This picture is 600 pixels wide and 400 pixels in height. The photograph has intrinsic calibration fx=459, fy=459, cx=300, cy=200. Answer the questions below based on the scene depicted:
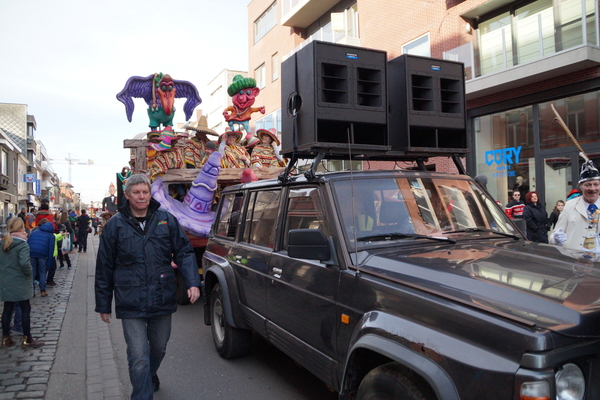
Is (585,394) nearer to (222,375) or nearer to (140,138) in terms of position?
(222,375)

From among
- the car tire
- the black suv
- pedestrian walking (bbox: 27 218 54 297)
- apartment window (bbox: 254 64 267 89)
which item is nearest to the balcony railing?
the black suv

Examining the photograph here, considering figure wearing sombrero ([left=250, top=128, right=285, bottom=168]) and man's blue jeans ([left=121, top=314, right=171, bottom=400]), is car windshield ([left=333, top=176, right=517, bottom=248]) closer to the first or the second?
man's blue jeans ([left=121, top=314, right=171, bottom=400])

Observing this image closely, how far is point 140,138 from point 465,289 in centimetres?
774

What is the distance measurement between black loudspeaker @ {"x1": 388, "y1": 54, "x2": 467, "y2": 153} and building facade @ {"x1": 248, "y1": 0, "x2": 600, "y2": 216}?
8.05m

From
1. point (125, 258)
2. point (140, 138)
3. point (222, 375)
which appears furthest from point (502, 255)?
point (140, 138)

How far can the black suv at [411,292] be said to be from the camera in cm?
189

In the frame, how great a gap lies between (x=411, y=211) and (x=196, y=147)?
6.36 metres

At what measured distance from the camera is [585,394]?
6.20 ft

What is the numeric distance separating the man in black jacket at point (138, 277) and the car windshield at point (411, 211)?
1.44 metres

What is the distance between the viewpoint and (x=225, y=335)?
191 inches

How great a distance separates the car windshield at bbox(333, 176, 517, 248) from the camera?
316cm

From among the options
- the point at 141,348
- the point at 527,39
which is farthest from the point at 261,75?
the point at 141,348

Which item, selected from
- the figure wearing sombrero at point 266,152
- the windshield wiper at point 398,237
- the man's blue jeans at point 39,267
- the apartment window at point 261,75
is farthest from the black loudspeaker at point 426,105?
the apartment window at point 261,75

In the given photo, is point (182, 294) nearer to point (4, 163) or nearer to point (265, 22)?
point (265, 22)
